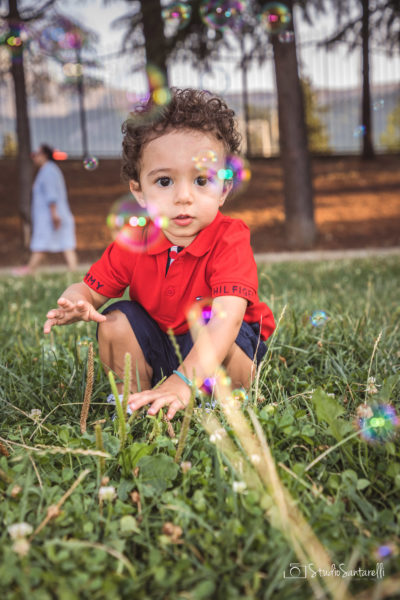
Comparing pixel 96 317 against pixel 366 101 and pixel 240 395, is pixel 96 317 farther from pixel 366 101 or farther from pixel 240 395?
pixel 366 101

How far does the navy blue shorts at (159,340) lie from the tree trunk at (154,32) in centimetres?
927

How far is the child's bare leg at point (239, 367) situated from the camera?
6.22 feet

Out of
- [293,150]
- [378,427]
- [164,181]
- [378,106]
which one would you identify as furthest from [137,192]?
[293,150]

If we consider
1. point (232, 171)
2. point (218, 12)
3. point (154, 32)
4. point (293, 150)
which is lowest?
point (232, 171)

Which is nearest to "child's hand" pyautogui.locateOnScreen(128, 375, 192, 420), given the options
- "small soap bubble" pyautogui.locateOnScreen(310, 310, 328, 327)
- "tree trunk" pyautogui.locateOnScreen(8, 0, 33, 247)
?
"small soap bubble" pyautogui.locateOnScreen(310, 310, 328, 327)

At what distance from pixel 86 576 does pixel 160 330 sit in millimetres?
1146

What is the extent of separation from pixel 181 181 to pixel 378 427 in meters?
0.96

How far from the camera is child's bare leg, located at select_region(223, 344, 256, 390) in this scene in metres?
1.89

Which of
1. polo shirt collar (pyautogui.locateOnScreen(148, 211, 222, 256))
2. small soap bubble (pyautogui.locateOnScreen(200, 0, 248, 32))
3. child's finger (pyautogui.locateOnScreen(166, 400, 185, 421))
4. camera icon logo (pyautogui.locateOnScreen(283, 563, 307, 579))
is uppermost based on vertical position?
small soap bubble (pyautogui.locateOnScreen(200, 0, 248, 32))

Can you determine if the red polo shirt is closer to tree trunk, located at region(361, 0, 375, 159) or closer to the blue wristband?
the blue wristband

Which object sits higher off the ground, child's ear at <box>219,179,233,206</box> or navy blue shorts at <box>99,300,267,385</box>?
child's ear at <box>219,179,233,206</box>

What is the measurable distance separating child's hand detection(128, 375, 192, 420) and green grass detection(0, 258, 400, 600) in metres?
0.06

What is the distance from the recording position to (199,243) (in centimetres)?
193

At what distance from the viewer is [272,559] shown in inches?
41.3
